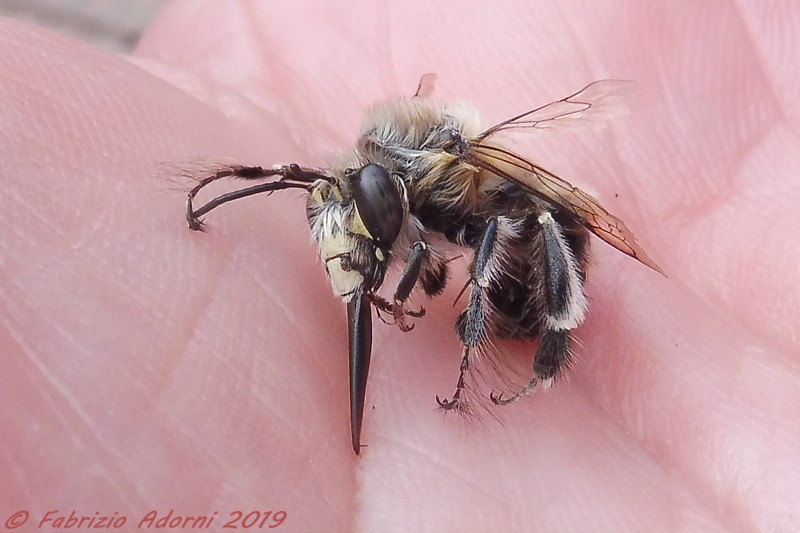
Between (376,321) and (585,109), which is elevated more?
(585,109)

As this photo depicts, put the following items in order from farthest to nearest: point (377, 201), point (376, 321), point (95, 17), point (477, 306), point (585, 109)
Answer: point (95, 17) → point (585, 109) → point (376, 321) → point (477, 306) → point (377, 201)

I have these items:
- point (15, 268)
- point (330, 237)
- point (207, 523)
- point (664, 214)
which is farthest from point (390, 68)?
point (207, 523)

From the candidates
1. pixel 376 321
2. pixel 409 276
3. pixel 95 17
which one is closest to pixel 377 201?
pixel 409 276

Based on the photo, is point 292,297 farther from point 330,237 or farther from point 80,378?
point 80,378

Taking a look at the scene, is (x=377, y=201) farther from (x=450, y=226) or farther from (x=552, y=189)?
(x=552, y=189)

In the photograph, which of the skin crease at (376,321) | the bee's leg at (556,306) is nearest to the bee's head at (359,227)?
the skin crease at (376,321)

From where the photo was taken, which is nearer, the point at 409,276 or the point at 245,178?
the point at 409,276

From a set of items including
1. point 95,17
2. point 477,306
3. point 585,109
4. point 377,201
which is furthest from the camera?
point 95,17
